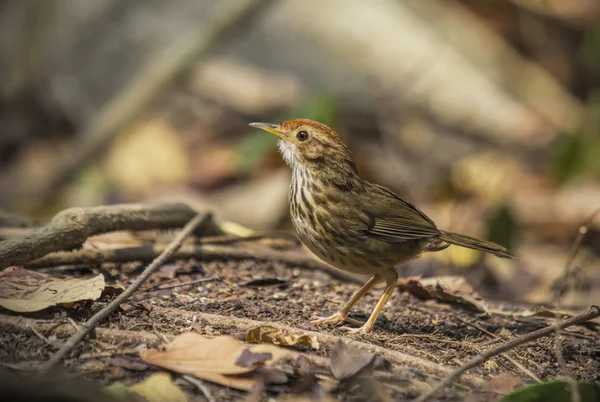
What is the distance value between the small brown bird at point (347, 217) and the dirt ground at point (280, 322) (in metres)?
0.31

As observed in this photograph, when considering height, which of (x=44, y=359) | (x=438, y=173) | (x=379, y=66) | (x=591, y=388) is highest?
(x=379, y=66)

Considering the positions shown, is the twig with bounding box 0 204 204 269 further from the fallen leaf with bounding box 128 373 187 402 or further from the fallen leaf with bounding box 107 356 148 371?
the fallen leaf with bounding box 128 373 187 402

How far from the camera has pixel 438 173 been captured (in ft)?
31.2

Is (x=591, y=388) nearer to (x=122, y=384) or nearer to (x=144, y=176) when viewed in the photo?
(x=122, y=384)

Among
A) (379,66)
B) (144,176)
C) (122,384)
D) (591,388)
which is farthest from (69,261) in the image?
(379,66)

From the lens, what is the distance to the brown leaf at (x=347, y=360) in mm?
3027

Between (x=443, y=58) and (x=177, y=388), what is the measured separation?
8921mm

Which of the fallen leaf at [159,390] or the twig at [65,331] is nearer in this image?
the fallen leaf at [159,390]

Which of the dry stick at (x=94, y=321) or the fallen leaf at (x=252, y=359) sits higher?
the fallen leaf at (x=252, y=359)

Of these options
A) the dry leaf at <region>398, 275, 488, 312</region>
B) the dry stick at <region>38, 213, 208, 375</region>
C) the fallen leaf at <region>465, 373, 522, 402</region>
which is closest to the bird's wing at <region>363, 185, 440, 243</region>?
the dry leaf at <region>398, 275, 488, 312</region>

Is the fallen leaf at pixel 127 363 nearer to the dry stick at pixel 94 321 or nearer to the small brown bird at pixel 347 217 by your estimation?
the dry stick at pixel 94 321

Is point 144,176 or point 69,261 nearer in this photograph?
point 69,261

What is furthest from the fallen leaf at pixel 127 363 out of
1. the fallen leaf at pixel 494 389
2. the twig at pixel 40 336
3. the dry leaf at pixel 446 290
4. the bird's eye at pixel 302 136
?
the dry leaf at pixel 446 290

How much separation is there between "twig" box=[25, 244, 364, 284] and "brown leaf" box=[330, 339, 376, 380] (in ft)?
5.34
